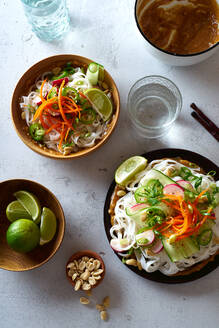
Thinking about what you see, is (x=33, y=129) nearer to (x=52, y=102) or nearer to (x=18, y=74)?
(x=52, y=102)

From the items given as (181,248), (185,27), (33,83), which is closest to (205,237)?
(181,248)

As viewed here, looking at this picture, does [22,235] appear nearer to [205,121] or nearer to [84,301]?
→ [84,301]

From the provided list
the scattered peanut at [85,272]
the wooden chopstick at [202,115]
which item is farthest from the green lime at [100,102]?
the scattered peanut at [85,272]

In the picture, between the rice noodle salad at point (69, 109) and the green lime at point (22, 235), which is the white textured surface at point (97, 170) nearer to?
the rice noodle salad at point (69, 109)

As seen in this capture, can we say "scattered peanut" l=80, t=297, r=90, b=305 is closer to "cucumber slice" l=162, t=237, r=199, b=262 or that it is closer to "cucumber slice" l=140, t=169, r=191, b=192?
"cucumber slice" l=162, t=237, r=199, b=262

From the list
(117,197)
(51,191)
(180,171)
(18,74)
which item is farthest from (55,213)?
(18,74)
